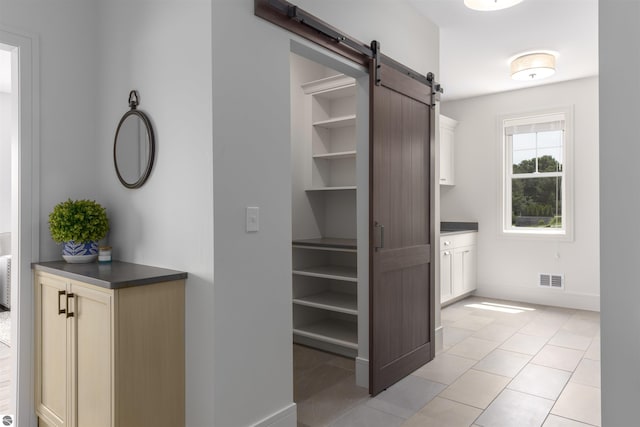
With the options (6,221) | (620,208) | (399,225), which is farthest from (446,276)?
(6,221)

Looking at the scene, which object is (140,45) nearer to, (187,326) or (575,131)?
(187,326)

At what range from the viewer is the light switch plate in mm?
1968

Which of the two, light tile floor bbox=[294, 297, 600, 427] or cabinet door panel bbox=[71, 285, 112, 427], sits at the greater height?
cabinet door panel bbox=[71, 285, 112, 427]

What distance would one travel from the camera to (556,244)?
5098mm

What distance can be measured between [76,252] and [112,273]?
0.46 m

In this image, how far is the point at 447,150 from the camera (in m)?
5.66

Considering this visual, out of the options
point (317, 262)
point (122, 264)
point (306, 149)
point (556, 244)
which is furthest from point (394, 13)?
point (556, 244)

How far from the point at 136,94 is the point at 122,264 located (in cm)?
91

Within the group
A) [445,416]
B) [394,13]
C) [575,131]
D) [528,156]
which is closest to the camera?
[445,416]

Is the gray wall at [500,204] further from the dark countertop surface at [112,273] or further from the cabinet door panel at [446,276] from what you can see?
the dark countertop surface at [112,273]

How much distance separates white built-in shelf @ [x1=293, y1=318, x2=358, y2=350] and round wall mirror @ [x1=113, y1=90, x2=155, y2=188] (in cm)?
194

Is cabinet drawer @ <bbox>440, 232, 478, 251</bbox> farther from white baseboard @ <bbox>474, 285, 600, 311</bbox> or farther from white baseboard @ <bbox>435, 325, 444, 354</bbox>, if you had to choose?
white baseboard @ <bbox>435, 325, 444, 354</bbox>

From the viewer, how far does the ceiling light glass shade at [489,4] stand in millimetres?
2838

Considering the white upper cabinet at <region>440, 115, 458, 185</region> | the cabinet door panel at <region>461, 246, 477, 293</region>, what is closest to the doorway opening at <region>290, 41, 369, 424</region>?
the white upper cabinet at <region>440, 115, 458, 185</region>
